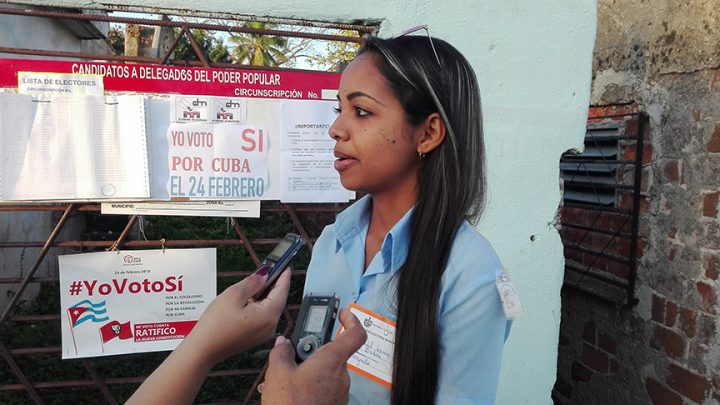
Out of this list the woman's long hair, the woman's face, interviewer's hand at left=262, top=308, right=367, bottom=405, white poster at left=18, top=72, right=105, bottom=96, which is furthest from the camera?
white poster at left=18, top=72, right=105, bottom=96

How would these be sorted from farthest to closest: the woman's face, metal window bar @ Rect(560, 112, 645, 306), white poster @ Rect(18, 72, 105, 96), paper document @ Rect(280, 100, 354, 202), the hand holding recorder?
metal window bar @ Rect(560, 112, 645, 306) < paper document @ Rect(280, 100, 354, 202) < white poster @ Rect(18, 72, 105, 96) < the woman's face < the hand holding recorder

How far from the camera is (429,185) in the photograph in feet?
4.28

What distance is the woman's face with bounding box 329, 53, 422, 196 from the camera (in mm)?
1272

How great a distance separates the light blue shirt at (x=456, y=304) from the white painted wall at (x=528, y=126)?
46.7 inches

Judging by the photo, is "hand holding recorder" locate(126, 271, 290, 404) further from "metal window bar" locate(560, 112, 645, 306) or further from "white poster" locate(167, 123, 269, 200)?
"metal window bar" locate(560, 112, 645, 306)

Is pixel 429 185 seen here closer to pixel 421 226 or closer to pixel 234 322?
pixel 421 226

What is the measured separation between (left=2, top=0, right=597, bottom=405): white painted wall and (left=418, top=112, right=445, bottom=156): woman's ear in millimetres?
1135

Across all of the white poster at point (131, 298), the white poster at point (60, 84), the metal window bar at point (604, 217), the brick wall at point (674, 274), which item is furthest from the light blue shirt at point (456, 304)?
the metal window bar at point (604, 217)

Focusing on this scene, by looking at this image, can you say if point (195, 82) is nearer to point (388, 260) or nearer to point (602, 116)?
point (388, 260)

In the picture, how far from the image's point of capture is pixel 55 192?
2.08 m

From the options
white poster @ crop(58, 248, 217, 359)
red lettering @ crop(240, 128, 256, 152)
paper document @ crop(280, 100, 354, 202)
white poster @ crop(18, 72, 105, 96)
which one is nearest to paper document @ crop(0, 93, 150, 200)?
white poster @ crop(18, 72, 105, 96)

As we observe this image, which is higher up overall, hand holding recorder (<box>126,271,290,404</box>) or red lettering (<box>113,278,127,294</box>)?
hand holding recorder (<box>126,271,290,404</box>)

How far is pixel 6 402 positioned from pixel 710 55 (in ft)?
15.6

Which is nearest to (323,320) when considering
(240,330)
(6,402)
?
(240,330)
